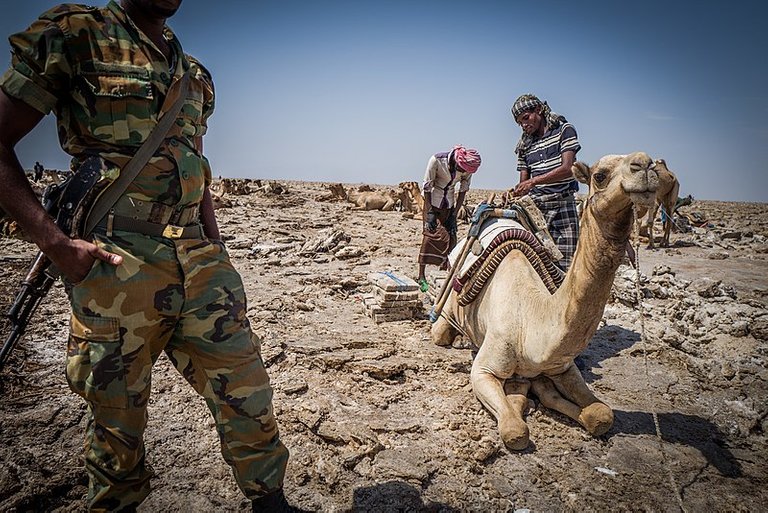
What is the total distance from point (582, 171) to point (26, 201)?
8.91 ft

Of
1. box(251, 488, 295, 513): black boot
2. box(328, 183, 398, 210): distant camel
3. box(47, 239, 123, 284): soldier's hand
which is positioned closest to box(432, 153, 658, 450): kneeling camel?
box(251, 488, 295, 513): black boot

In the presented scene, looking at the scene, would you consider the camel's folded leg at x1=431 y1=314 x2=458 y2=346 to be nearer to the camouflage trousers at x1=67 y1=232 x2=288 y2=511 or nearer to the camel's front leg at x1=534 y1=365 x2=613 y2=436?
the camel's front leg at x1=534 y1=365 x2=613 y2=436

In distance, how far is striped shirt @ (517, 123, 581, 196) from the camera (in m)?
4.44

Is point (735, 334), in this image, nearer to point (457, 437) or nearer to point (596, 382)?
point (596, 382)

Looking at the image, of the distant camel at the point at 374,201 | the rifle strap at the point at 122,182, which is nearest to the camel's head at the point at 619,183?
the rifle strap at the point at 122,182

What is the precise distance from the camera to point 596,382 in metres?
4.21

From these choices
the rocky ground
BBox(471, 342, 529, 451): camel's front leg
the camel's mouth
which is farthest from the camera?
BBox(471, 342, 529, 451): camel's front leg

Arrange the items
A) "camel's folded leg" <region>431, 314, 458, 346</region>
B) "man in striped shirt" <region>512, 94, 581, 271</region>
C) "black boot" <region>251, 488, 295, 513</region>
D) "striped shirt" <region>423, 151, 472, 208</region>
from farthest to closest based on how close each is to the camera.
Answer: "striped shirt" <region>423, 151, 472, 208</region>
"camel's folded leg" <region>431, 314, 458, 346</region>
"man in striped shirt" <region>512, 94, 581, 271</region>
"black boot" <region>251, 488, 295, 513</region>

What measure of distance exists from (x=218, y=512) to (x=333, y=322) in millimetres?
3072

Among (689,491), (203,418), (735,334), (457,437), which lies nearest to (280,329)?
(203,418)

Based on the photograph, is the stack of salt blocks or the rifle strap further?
the stack of salt blocks

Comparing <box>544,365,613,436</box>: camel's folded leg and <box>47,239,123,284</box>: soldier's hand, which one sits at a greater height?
<box>47,239,123,284</box>: soldier's hand

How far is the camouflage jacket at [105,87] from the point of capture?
5.08ft

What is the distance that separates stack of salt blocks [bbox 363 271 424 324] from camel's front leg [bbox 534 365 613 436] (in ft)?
7.40
